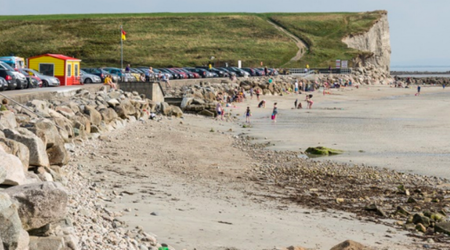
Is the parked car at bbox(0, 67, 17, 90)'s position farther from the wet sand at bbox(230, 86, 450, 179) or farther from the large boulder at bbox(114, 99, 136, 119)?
the wet sand at bbox(230, 86, 450, 179)

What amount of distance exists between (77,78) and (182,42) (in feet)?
228

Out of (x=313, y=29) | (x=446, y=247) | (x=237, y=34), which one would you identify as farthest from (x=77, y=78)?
(x=313, y=29)

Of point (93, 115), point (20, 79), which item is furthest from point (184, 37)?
point (93, 115)

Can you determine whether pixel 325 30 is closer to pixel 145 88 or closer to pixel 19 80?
pixel 145 88

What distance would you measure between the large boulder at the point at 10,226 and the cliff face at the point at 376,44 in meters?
110

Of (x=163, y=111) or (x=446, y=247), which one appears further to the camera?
(x=163, y=111)

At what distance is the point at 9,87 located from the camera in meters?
32.2

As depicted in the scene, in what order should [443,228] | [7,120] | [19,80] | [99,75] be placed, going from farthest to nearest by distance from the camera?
[99,75]
[19,80]
[7,120]
[443,228]

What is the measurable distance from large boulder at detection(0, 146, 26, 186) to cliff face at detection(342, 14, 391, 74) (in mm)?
108617

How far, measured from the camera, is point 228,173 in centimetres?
1895

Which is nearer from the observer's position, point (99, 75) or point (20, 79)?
point (20, 79)

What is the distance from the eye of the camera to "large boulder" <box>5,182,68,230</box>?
858 centimetres

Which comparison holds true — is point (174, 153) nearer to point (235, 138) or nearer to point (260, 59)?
point (235, 138)

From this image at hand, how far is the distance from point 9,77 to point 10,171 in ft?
78.9
